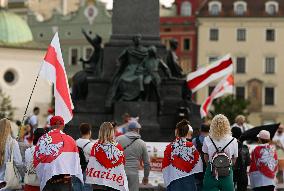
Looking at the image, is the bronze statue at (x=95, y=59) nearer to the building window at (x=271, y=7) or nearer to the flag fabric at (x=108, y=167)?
the flag fabric at (x=108, y=167)

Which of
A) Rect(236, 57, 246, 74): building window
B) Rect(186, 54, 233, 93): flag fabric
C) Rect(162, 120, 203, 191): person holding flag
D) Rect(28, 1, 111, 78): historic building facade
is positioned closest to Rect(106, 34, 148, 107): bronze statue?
Rect(186, 54, 233, 93): flag fabric

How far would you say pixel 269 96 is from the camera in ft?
265

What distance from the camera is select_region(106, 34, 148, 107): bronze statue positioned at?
20750mm

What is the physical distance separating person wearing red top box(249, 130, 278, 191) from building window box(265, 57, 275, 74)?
2646 inches

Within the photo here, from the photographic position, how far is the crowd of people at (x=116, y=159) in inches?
444

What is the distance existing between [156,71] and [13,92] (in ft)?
217

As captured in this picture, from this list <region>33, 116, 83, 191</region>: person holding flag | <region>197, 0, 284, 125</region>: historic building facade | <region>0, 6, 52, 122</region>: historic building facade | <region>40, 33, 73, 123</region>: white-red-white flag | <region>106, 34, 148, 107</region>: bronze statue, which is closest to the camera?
<region>33, 116, 83, 191</region>: person holding flag

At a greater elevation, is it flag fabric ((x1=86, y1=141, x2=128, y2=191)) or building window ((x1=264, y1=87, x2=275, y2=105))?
flag fabric ((x1=86, y1=141, x2=128, y2=191))

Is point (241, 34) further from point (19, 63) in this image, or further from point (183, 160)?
point (183, 160)

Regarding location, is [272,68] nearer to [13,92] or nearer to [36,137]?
[13,92]

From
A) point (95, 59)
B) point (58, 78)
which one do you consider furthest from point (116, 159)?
point (95, 59)

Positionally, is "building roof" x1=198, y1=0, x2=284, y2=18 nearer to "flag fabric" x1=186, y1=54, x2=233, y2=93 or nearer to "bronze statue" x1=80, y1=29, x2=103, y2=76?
"flag fabric" x1=186, y1=54, x2=233, y2=93

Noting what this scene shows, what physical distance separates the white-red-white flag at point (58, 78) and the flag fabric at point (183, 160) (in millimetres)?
1923

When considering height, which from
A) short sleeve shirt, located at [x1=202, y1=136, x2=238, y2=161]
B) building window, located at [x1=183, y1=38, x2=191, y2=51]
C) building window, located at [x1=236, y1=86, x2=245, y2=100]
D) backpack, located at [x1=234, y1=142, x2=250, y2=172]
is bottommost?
building window, located at [x1=236, y1=86, x2=245, y2=100]
